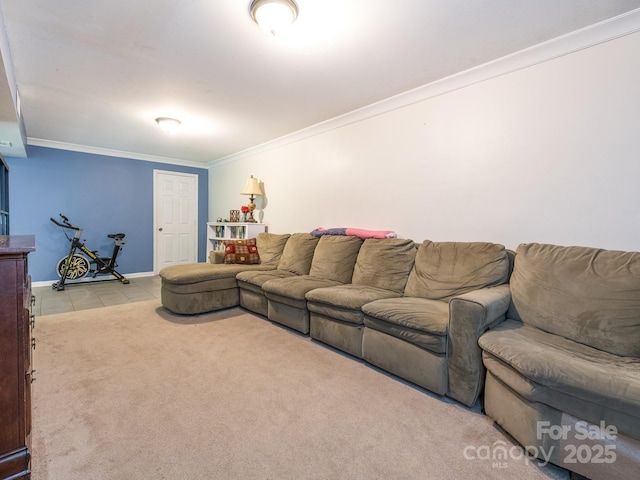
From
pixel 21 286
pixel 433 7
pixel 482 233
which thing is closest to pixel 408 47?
→ pixel 433 7

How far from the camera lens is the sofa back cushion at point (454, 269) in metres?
2.23

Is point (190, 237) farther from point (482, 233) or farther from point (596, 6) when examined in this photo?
point (596, 6)

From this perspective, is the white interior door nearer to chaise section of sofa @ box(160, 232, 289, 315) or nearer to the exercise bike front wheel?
the exercise bike front wheel

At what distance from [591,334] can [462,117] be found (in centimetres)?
192

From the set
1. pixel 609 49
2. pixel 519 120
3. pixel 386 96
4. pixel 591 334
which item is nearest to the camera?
pixel 591 334

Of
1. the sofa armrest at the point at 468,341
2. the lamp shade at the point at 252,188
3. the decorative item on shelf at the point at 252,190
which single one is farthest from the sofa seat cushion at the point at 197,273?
the sofa armrest at the point at 468,341

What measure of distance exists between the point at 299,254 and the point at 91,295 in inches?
125

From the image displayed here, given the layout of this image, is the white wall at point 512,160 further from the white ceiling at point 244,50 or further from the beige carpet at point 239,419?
the beige carpet at point 239,419

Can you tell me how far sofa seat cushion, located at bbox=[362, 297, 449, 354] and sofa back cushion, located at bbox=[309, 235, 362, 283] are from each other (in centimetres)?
86

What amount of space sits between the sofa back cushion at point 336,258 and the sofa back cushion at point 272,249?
78 cm

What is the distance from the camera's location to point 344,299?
2459 millimetres

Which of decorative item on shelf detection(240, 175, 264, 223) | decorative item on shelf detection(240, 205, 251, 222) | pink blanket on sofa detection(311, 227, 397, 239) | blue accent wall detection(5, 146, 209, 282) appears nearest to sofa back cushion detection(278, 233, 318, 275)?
pink blanket on sofa detection(311, 227, 397, 239)

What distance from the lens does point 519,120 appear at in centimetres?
236

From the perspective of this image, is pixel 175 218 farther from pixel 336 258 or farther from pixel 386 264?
pixel 386 264
